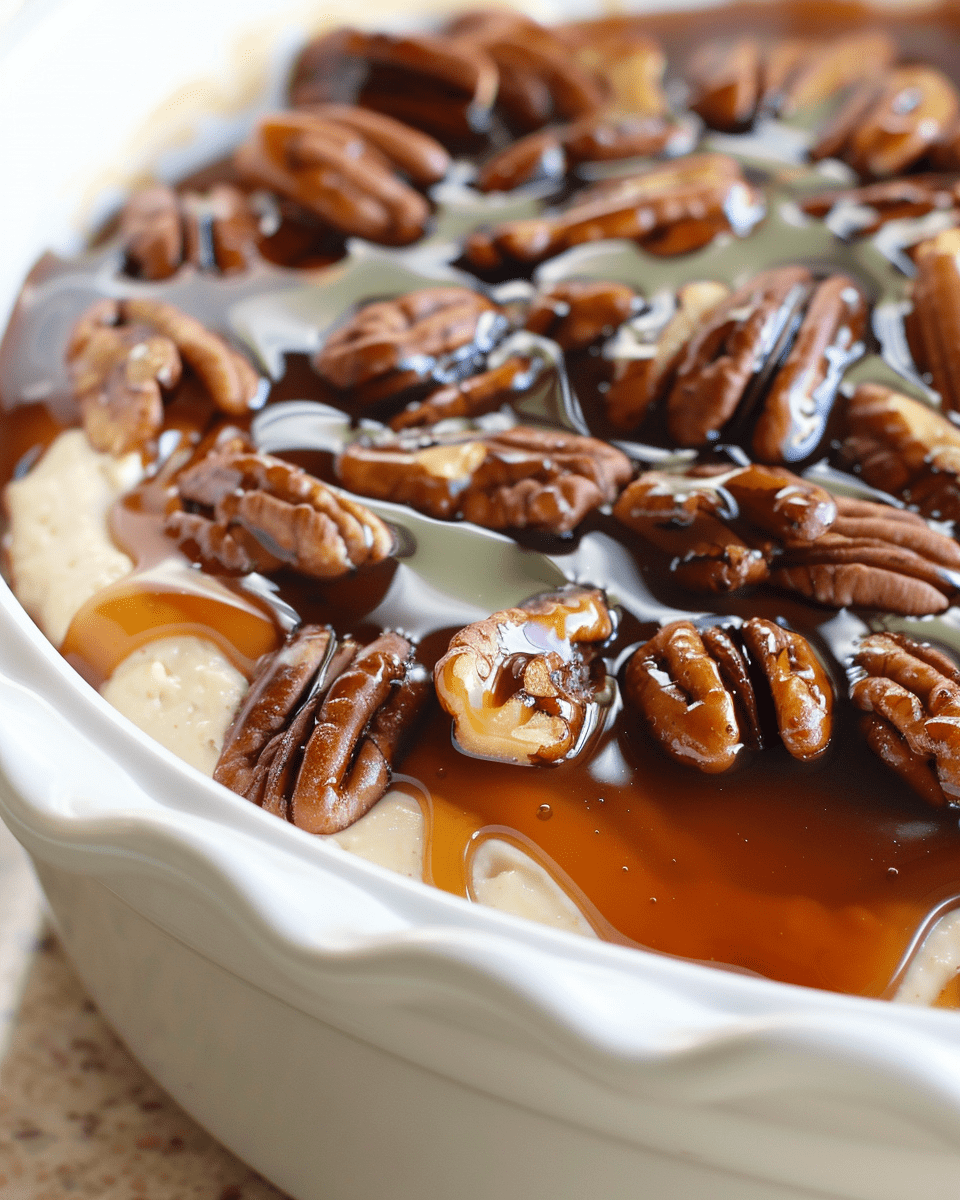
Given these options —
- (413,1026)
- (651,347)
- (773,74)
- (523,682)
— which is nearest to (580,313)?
(651,347)

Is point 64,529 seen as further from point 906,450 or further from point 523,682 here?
point 906,450

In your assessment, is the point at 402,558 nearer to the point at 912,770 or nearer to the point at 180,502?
the point at 180,502

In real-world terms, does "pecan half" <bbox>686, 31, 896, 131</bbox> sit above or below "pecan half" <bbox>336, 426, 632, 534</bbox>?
above

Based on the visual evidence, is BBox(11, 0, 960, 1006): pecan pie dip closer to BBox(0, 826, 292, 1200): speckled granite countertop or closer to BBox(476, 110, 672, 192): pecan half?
BBox(476, 110, 672, 192): pecan half

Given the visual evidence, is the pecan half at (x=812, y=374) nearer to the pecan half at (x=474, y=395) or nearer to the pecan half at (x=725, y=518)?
the pecan half at (x=725, y=518)

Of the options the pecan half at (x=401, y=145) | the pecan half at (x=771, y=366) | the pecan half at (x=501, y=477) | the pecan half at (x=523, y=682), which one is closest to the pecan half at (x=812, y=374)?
the pecan half at (x=771, y=366)

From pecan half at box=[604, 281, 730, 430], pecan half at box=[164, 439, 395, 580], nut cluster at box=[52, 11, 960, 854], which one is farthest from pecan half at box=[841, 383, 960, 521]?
pecan half at box=[164, 439, 395, 580]
